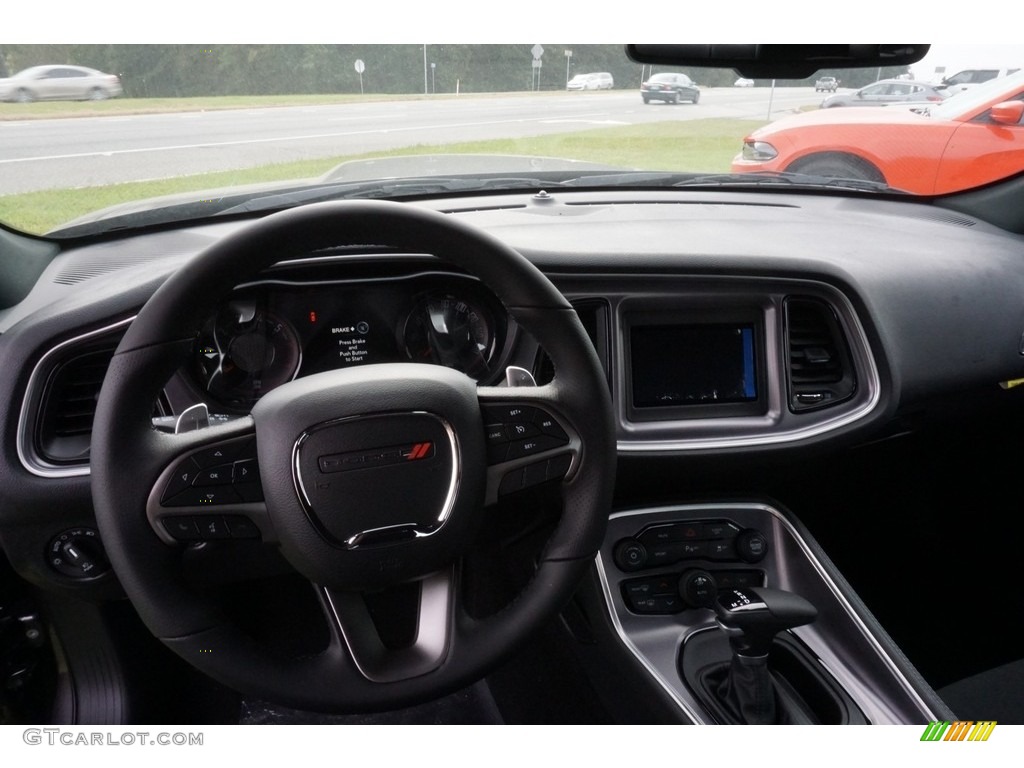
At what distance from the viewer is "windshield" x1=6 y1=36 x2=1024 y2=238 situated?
2.04m

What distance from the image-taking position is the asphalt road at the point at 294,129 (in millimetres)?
2088

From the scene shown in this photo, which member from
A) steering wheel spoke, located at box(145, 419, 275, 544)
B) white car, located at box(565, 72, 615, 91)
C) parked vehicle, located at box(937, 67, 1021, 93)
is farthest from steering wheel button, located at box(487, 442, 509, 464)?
parked vehicle, located at box(937, 67, 1021, 93)

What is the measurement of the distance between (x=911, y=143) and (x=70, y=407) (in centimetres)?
278

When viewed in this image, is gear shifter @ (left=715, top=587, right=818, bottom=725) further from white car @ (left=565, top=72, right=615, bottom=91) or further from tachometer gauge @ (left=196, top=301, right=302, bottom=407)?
white car @ (left=565, top=72, right=615, bottom=91)

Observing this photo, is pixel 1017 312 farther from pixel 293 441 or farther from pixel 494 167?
pixel 293 441

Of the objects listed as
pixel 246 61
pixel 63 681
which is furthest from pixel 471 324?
pixel 63 681

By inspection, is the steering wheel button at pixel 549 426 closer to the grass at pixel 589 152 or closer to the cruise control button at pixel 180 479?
the cruise control button at pixel 180 479

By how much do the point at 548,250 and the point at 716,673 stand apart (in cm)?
116

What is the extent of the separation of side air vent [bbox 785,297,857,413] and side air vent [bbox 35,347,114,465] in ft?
5.47

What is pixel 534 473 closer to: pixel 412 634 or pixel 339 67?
pixel 412 634

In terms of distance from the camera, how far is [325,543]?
1352mm

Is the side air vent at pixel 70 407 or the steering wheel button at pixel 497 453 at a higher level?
the steering wheel button at pixel 497 453

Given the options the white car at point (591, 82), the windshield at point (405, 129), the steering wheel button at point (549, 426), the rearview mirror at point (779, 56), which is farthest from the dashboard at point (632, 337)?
the rearview mirror at point (779, 56)

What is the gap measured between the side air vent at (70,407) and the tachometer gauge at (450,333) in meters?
0.63
